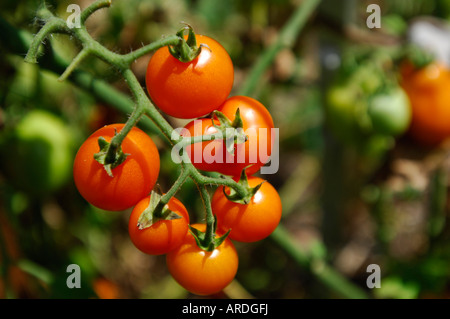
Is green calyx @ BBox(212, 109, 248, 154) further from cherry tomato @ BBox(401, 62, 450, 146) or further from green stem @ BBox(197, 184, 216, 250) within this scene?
cherry tomato @ BBox(401, 62, 450, 146)

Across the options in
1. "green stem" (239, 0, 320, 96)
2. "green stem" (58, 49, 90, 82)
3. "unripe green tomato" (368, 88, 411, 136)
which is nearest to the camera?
"green stem" (58, 49, 90, 82)

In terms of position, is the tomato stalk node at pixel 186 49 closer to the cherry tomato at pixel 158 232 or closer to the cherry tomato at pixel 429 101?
the cherry tomato at pixel 158 232

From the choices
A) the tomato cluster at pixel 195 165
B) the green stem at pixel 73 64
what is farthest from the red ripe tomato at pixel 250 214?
the green stem at pixel 73 64

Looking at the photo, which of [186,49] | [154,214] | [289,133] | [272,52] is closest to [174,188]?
[154,214]

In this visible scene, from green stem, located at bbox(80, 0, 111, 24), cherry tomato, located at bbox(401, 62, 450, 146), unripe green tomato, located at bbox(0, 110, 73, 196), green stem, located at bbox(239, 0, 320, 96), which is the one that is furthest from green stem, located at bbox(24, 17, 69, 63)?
cherry tomato, located at bbox(401, 62, 450, 146)

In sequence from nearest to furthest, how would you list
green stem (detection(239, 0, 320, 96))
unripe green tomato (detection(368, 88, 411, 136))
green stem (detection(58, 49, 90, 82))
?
green stem (detection(58, 49, 90, 82))
green stem (detection(239, 0, 320, 96))
unripe green tomato (detection(368, 88, 411, 136))

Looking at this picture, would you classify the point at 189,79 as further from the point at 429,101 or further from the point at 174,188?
the point at 429,101
